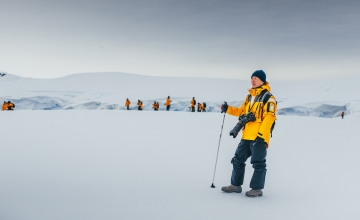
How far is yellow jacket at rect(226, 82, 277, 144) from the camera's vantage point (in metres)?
4.26

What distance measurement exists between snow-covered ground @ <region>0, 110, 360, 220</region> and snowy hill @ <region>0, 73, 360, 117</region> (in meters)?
47.2

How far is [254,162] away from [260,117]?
0.55 meters

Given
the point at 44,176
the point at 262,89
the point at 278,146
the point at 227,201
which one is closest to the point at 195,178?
the point at 227,201

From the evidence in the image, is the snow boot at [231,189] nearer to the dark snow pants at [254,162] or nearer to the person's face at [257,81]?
the dark snow pants at [254,162]

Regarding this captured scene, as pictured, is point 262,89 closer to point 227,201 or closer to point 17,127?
point 227,201

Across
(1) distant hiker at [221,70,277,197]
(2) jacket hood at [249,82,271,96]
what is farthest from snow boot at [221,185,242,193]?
(2) jacket hood at [249,82,271,96]

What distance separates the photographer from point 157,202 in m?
4.09

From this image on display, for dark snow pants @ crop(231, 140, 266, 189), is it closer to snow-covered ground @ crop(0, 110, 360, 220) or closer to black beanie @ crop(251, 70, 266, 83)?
snow-covered ground @ crop(0, 110, 360, 220)

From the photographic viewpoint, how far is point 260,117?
433 centimetres

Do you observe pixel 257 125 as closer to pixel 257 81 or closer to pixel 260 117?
pixel 260 117

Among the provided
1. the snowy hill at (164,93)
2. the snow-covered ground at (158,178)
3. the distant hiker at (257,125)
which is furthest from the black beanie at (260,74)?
the snowy hill at (164,93)

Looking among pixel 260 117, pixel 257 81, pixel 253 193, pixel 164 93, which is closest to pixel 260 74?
pixel 257 81

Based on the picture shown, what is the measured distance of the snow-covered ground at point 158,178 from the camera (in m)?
3.80

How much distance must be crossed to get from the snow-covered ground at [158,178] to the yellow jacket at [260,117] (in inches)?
30.3
